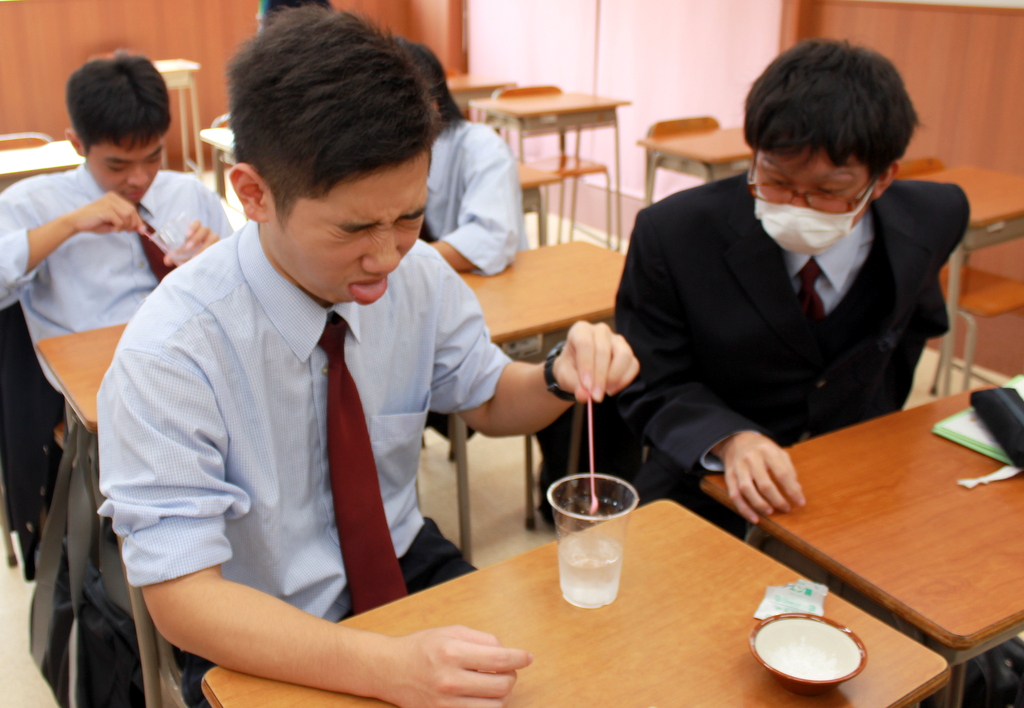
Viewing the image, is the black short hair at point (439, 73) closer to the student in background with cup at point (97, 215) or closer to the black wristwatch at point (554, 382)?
the student in background with cup at point (97, 215)

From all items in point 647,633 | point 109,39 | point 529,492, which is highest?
point 109,39

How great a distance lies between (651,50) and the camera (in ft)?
17.2

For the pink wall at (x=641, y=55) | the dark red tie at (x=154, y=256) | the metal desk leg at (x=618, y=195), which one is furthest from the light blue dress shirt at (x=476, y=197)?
the metal desk leg at (x=618, y=195)

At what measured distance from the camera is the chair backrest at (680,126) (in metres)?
4.21

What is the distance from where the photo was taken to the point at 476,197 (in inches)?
101

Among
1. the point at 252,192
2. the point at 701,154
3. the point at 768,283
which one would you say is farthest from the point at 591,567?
the point at 701,154

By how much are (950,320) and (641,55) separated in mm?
3016

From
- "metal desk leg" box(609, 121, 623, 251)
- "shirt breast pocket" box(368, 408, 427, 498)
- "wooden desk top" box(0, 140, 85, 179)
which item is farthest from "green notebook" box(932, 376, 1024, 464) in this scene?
"metal desk leg" box(609, 121, 623, 251)

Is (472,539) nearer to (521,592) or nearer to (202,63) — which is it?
(521,592)

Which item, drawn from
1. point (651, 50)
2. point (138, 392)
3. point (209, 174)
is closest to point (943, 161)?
point (651, 50)

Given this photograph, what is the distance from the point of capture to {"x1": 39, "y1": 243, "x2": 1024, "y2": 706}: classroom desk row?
0.89 metres

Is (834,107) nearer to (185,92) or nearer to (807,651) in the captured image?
(807,651)

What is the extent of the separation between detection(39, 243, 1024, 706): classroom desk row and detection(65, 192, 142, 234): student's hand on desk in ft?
4.59

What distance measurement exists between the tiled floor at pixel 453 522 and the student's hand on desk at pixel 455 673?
145cm
